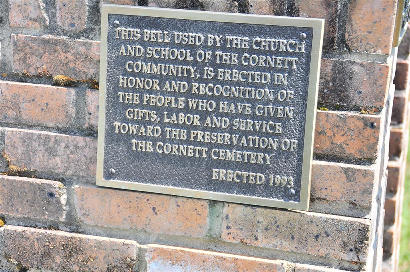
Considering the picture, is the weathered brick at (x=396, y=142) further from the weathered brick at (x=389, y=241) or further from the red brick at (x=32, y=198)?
the red brick at (x=32, y=198)

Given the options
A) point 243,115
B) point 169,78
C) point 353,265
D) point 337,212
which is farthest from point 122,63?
point 353,265

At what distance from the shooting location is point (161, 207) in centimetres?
181

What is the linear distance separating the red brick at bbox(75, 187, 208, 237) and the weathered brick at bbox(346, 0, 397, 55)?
1.97 ft

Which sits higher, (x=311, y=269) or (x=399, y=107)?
(x=399, y=107)

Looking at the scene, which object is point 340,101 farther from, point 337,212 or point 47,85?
point 47,85

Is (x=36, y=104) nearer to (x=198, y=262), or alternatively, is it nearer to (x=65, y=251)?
(x=65, y=251)

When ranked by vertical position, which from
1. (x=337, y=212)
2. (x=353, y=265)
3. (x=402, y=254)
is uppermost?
(x=337, y=212)

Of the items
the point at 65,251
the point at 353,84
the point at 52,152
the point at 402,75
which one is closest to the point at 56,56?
the point at 52,152

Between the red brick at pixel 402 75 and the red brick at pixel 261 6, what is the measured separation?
104 centimetres

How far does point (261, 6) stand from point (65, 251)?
0.92 m

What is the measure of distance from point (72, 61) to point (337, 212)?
85cm

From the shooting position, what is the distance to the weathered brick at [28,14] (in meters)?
1.81

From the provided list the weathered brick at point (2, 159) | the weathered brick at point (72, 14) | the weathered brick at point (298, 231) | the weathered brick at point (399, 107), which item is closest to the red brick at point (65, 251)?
the weathered brick at point (2, 159)

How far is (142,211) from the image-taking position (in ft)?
5.99
